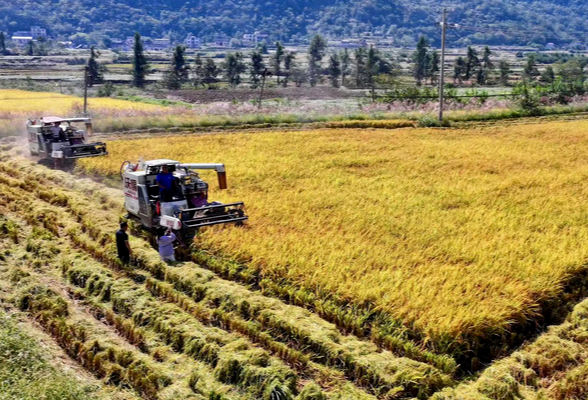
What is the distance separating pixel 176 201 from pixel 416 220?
205 inches

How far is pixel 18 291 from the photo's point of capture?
1023 centimetres


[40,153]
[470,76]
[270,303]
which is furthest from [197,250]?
[470,76]

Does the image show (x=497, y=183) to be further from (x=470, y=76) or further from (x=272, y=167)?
(x=470, y=76)

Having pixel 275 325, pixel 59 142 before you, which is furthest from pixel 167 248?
pixel 59 142

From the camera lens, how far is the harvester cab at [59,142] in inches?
827

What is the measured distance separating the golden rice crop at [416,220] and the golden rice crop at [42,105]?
1477 centimetres

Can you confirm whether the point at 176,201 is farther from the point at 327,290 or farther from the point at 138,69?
the point at 138,69

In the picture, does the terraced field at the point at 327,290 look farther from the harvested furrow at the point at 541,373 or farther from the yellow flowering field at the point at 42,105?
the yellow flowering field at the point at 42,105

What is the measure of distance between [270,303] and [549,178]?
11.6 metres

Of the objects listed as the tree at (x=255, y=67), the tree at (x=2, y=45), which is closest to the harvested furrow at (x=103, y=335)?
the tree at (x=255, y=67)

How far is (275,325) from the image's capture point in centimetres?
875

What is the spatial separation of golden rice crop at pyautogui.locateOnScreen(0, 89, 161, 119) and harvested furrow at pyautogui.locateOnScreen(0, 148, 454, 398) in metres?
25.5

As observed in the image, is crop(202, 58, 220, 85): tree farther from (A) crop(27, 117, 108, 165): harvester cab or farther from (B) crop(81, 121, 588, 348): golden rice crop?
(A) crop(27, 117, 108, 165): harvester cab

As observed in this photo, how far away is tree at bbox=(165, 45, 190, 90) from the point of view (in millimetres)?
64562
